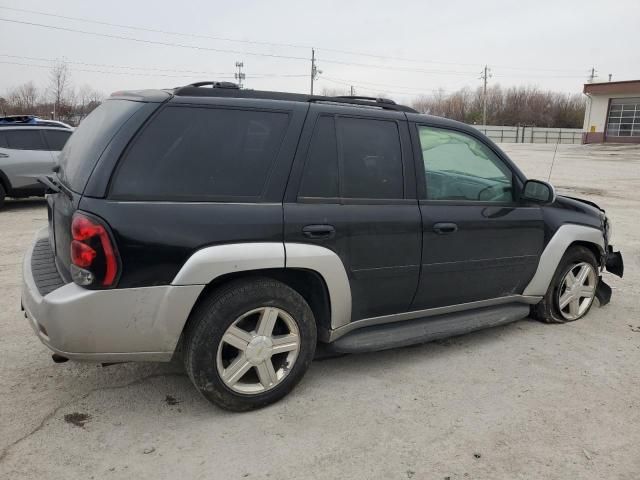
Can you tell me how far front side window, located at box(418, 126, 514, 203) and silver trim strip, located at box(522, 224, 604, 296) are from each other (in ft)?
1.87

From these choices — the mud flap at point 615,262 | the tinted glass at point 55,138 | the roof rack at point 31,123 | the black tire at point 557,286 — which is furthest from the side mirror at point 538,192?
the roof rack at point 31,123

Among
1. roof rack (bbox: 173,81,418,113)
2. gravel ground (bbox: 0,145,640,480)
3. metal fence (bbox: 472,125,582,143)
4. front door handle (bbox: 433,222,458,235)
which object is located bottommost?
A: gravel ground (bbox: 0,145,640,480)

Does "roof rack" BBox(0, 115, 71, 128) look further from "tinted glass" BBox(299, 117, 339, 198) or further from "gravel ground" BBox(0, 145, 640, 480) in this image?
"tinted glass" BBox(299, 117, 339, 198)

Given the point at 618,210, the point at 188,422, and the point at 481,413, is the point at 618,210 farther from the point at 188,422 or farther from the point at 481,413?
the point at 188,422

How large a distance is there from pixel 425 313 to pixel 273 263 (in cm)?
133

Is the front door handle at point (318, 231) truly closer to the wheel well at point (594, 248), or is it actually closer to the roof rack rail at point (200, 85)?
the roof rack rail at point (200, 85)

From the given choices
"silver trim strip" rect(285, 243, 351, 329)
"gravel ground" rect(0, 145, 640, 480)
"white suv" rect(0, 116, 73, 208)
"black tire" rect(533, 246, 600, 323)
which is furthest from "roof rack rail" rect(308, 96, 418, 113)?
"white suv" rect(0, 116, 73, 208)

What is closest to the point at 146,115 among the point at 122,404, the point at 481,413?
the point at 122,404

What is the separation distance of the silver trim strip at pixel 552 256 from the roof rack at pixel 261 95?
66.2 inches

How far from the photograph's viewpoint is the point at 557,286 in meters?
4.50

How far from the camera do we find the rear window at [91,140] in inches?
111

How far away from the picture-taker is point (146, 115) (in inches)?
111

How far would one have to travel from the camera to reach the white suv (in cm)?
988

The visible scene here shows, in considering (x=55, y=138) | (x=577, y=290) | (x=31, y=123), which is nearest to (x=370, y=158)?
(x=577, y=290)
